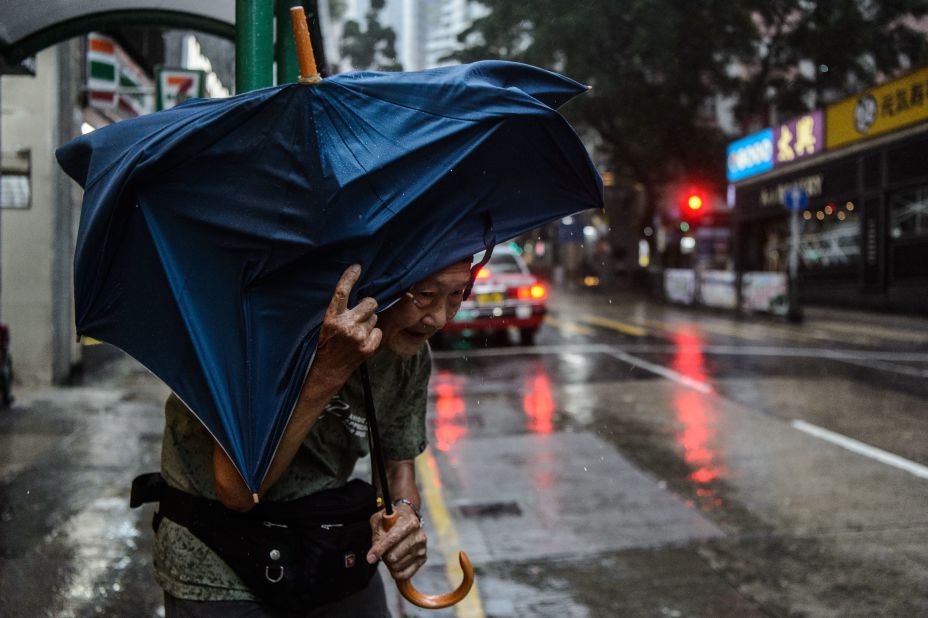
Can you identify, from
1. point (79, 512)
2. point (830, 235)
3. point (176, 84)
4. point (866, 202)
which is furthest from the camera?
point (830, 235)

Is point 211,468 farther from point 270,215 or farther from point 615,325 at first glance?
point 615,325

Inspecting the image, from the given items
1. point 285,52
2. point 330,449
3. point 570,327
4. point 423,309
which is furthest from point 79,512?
point 570,327

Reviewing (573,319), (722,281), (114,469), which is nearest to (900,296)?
(722,281)

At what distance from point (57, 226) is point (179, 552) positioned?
1002cm

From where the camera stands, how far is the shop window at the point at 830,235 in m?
26.8

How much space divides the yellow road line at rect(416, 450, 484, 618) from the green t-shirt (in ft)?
7.85

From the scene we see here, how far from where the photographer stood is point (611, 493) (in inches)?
241

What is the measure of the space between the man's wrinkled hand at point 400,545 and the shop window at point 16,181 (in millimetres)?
10290

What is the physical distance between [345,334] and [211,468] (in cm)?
56

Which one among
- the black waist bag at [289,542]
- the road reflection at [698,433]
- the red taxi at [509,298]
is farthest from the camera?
the red taxi at [509,298]

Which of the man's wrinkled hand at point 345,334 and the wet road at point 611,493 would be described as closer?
the man's wrinkled hand at point 345,334

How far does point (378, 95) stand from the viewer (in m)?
1.64

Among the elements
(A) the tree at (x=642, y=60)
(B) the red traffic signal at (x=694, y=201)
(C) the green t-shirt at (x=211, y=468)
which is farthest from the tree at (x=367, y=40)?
(C) the green t-shirt at (x=211, y=468)

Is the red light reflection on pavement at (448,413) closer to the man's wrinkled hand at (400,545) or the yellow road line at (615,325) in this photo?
the man's wrinkled hand at (400,545)
